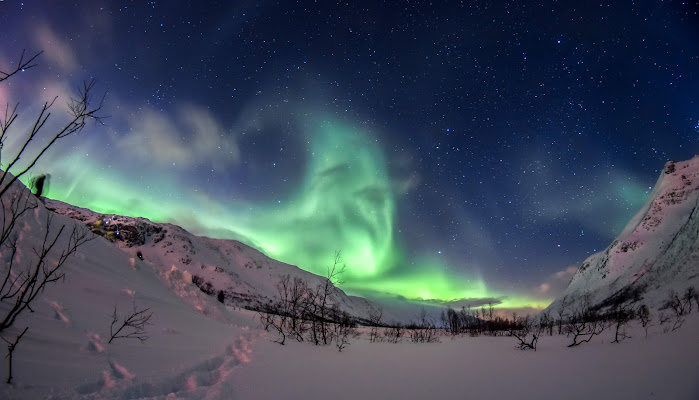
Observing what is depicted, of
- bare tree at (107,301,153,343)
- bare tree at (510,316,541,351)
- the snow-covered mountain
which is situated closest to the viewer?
bare tree at (107,301,153,343)

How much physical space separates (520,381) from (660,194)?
146m

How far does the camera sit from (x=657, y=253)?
7788 cm

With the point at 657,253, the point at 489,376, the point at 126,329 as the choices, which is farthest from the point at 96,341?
the point at 657,253

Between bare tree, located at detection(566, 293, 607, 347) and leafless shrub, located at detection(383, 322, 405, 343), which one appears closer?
bare tree, located at detection(566, 293, 607, 347)

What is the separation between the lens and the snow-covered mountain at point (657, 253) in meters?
55.2

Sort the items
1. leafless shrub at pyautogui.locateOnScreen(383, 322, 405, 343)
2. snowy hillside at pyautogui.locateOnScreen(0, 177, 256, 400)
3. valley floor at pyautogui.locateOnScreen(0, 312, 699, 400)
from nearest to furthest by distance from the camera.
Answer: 1. snowy hillside at pyautogui.locateOnScreen(0, 177, 256, 400)
2. valley floor at pyautogui.locateOnScreen(0, 312, 699, 400)
3. leafless shrub at pyautogui.locateOnScreen(383, 322, 405, 343)

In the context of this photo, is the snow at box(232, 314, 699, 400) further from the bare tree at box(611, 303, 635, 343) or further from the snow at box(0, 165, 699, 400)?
the bare tree at box(611, 303, 635, 343)

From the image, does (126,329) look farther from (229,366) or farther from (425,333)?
(425,333)

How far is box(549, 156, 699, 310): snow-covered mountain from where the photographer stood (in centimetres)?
5525

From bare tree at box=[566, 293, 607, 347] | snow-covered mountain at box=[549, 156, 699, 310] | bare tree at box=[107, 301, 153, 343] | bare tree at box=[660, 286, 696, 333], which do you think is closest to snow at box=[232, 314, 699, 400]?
bare tree at box=[566, 293, 607, 347]

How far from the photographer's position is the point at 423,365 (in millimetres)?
7848

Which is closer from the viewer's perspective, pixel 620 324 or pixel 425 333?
pixel 620 324

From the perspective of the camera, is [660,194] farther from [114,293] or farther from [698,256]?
[114,293]

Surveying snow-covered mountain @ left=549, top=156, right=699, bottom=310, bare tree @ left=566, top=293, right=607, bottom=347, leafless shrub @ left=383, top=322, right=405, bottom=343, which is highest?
snow-covered mountain @ left=549, top=156, right=699, bottom=310
